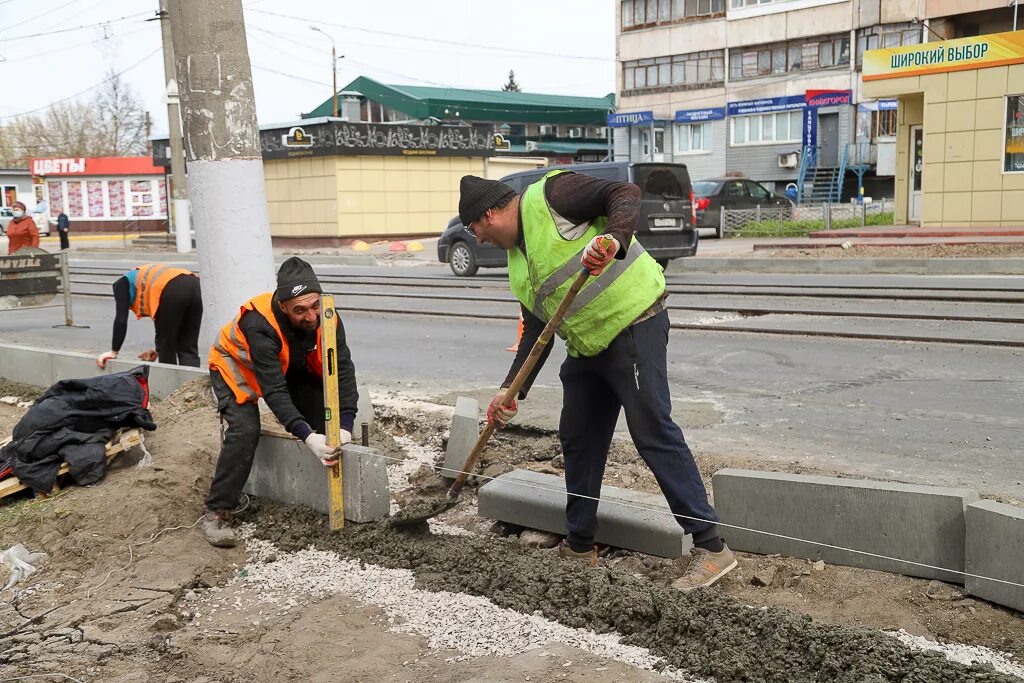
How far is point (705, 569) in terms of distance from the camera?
401cm

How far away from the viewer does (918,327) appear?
34.2 feet

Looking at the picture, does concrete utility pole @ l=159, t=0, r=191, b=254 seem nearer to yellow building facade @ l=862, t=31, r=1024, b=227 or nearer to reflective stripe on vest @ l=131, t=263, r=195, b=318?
yellow building facade @ l=862, t=31, r=1024, b=227

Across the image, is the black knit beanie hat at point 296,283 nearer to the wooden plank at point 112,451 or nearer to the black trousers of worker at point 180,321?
the wooden plank at point 112,451

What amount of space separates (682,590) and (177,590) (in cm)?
219

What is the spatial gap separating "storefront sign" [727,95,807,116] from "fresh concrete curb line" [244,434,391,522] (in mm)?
38468

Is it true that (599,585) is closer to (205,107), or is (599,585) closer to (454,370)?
(205,107)

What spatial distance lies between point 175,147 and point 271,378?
2588 cm

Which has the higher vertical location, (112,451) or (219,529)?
(112,451)

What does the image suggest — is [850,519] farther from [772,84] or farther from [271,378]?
[772,84]

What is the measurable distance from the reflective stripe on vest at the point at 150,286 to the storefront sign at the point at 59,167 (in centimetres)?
4490

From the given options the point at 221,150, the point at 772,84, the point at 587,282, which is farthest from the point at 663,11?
the point at 587,282

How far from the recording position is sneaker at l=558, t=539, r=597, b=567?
4414mm

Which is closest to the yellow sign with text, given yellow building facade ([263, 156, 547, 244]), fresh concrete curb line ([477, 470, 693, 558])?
yellow building facade ([263, 156, 547, 244])

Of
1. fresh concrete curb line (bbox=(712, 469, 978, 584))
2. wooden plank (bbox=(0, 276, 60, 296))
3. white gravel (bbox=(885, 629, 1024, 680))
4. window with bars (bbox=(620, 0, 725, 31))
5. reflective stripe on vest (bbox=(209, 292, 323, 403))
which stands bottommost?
white gravel (bbox=(885, 629, 1024, 680))
